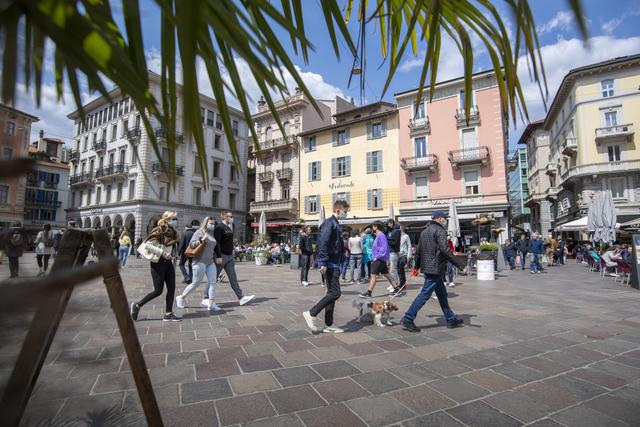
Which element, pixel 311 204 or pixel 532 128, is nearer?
pixel 311 204

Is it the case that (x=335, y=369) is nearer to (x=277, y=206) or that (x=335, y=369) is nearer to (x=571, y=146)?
(x=277, y=206)

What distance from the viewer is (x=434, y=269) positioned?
4719 millimetres

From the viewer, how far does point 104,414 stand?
190cm

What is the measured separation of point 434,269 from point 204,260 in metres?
3.50

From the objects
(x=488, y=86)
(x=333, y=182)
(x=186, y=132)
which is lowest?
(x=186, y=132)

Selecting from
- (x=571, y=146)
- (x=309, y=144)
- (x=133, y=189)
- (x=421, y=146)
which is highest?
(x=309, y=144)

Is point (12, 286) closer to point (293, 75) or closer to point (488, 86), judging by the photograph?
point (293, 75)

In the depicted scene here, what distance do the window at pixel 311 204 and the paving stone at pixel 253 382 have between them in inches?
1077

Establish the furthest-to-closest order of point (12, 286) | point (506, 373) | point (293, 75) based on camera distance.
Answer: point (506, 373), point (293, 75), point (12, 286)

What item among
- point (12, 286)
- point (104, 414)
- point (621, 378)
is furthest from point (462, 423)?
point (12, 286)

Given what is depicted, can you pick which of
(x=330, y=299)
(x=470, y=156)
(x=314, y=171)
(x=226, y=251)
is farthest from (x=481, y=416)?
(x=314, y=171)

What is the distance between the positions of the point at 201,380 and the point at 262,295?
182 inches

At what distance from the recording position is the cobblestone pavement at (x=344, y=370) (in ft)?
2.96

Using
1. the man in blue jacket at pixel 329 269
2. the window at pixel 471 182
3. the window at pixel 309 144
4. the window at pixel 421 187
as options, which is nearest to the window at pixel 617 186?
the window at pixel 471 182
